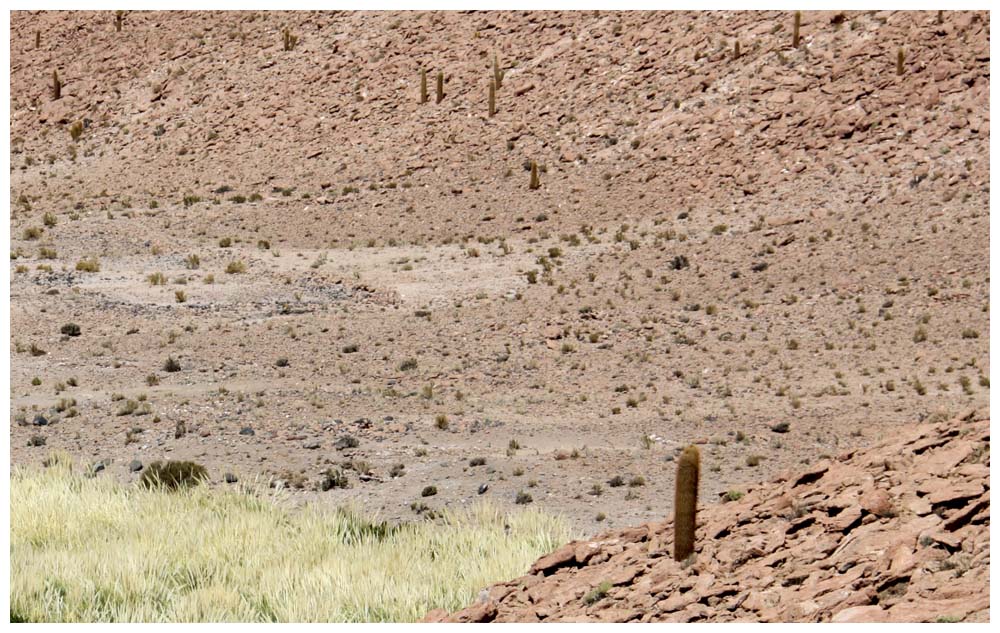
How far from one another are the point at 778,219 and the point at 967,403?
1387 cm

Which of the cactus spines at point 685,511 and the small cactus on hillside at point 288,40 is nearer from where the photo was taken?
the cactus spines at point 685,511

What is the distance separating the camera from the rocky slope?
30.3 ft

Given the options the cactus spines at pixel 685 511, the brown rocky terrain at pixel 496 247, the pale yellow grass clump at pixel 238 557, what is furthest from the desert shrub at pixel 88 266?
the cactus spines at pixel 685 511

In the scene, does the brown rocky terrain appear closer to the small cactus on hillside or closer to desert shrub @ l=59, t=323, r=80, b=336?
desert shrub @ l=59, t=323, r=80, b=336

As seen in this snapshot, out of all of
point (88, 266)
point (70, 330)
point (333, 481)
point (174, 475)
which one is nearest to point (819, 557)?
point (333, 481)

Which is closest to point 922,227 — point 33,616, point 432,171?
point 432,171

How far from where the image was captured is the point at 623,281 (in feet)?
107

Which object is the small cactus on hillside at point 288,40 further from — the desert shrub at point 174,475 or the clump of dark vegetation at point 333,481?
A: the desert shrub at point 174,475

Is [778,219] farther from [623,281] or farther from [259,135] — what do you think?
[259,135]

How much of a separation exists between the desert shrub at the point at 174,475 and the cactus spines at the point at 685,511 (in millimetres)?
7565

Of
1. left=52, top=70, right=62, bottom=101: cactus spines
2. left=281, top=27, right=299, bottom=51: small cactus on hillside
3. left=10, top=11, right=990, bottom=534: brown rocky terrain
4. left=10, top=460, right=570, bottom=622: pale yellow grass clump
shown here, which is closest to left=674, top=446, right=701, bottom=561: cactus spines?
left=10, top=460, right=570, bottom=622: pale yellow grass clump

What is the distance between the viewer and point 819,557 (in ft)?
33.8

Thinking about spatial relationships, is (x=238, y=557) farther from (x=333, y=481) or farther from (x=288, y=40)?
(x=288, y=40)

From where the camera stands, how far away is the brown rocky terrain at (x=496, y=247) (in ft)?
68.5
